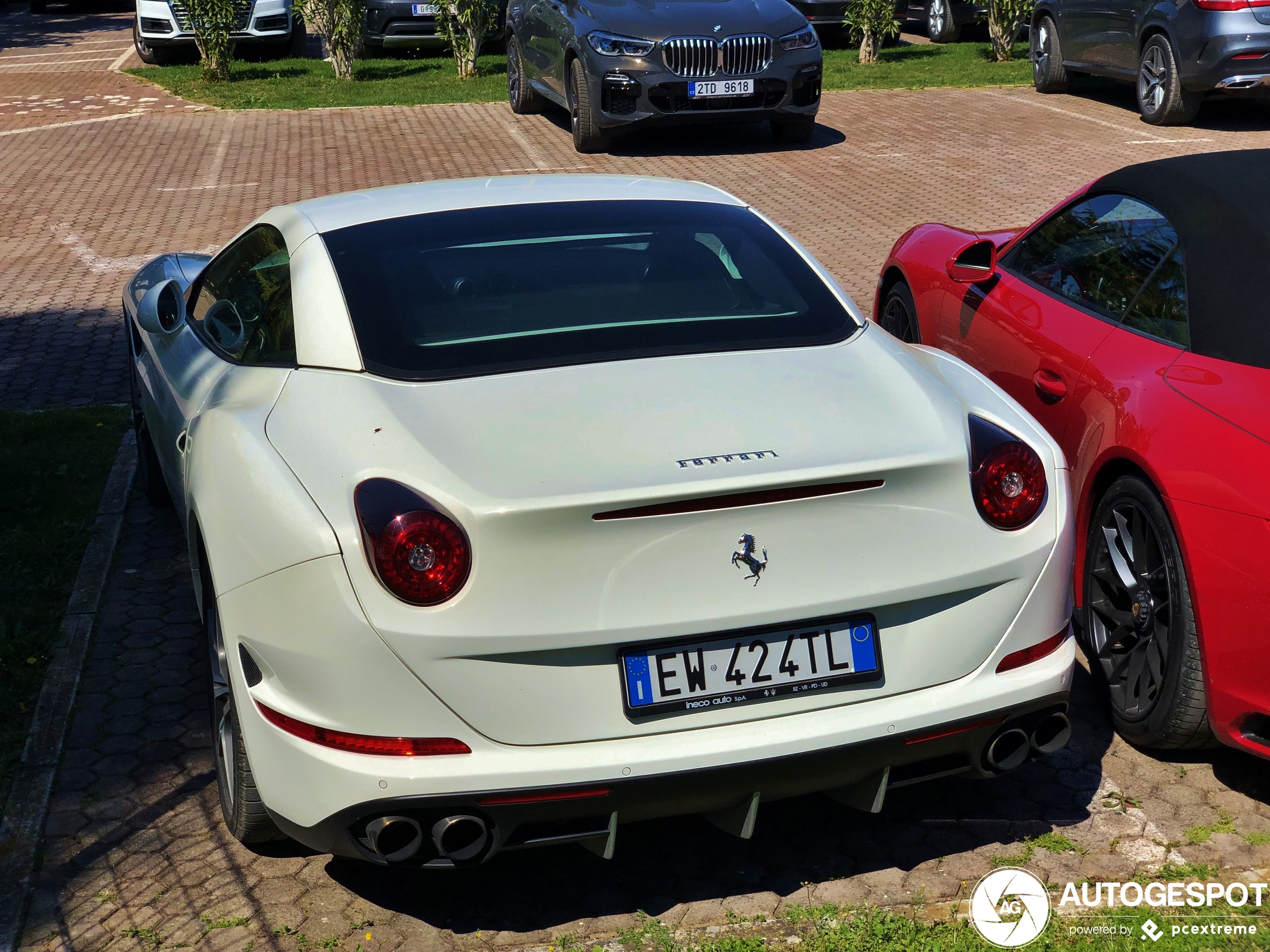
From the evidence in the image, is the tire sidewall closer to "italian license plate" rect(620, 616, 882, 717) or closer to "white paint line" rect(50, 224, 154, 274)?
"italian license plate" rect(620, 616, 882, 717)

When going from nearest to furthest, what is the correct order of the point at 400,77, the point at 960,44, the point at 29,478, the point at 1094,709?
1. the point at 1094,709
2. the point at 29,478
3. the point at 400,77
4. the point at 960,44

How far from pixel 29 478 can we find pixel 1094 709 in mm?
4620

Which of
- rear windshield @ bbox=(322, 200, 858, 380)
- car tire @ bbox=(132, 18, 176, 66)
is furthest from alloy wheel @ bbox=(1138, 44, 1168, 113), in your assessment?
car tire @ bbox=(132, 18, 176, 66)

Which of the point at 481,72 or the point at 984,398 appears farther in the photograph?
the point at 481,72

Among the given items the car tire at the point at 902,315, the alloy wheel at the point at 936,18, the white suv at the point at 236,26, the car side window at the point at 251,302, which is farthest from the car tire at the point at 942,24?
the car side window at the point at 251,302

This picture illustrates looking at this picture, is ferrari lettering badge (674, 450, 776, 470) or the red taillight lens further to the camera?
ferrari lettering badge (674, 450, 776, 470)

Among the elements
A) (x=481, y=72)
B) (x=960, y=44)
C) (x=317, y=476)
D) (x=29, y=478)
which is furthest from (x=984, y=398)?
(x=960, y=44)

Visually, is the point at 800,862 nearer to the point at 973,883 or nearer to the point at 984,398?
the point at 973,883

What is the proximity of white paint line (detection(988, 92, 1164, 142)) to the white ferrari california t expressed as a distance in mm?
12128

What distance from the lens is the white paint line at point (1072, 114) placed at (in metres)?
14.3

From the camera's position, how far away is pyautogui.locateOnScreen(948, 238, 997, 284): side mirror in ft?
16.6

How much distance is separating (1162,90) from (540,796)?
13703mm

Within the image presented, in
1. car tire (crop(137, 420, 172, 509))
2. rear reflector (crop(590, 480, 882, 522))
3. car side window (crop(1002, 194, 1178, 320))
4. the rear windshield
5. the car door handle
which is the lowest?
car tire (crop(137, 420, 172, 509))

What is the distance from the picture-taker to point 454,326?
11.3 ft
